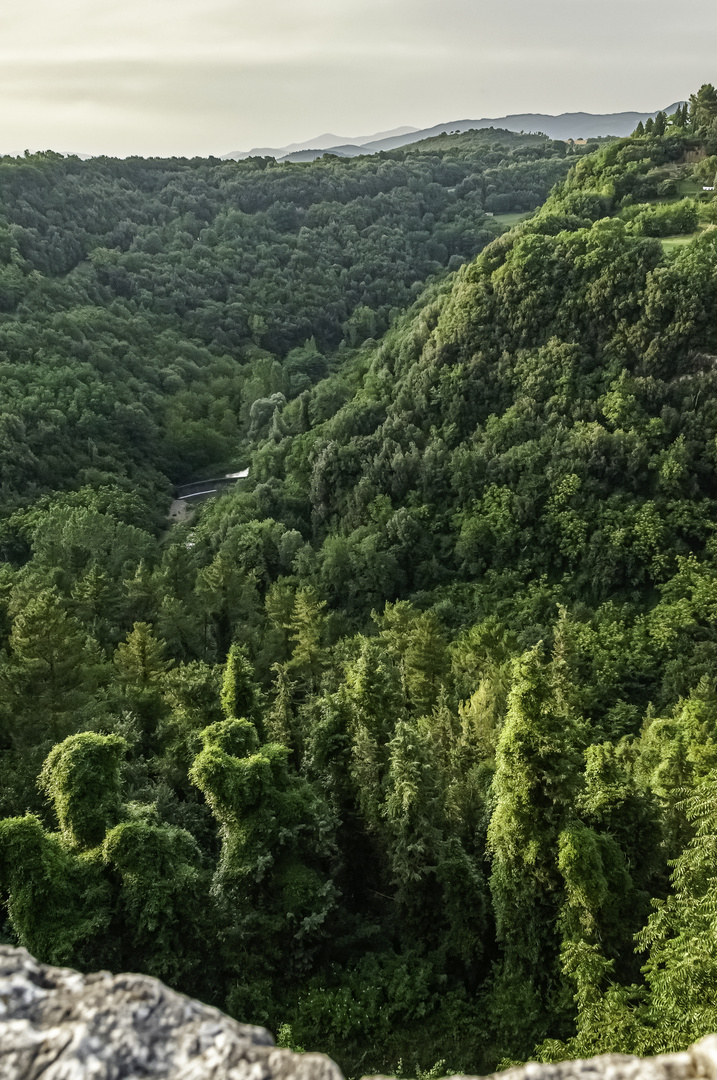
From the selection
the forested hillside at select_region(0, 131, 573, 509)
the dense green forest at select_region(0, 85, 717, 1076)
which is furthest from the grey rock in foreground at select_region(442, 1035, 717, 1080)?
the forested hillside at select_region(0, 131, 573, 509)

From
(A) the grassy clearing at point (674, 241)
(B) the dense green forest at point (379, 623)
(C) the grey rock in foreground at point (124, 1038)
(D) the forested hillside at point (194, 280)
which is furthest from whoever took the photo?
(D) the forested hillside at point (194, 280)

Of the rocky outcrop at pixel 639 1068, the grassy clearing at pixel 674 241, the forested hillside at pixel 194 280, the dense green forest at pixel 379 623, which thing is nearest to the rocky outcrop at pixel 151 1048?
the rocky outcrop at pixel 639 1068

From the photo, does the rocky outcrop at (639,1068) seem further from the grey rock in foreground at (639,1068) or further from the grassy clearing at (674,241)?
the grassy clearing at (674,241)

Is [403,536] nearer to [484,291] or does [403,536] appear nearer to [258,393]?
[484,291]

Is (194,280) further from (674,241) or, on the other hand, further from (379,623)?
(379,623)

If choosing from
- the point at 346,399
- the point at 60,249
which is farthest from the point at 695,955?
the point at 60,249

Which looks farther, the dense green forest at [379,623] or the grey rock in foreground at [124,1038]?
the dense green forest at [379,623]

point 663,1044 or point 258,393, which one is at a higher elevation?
point 258,393
